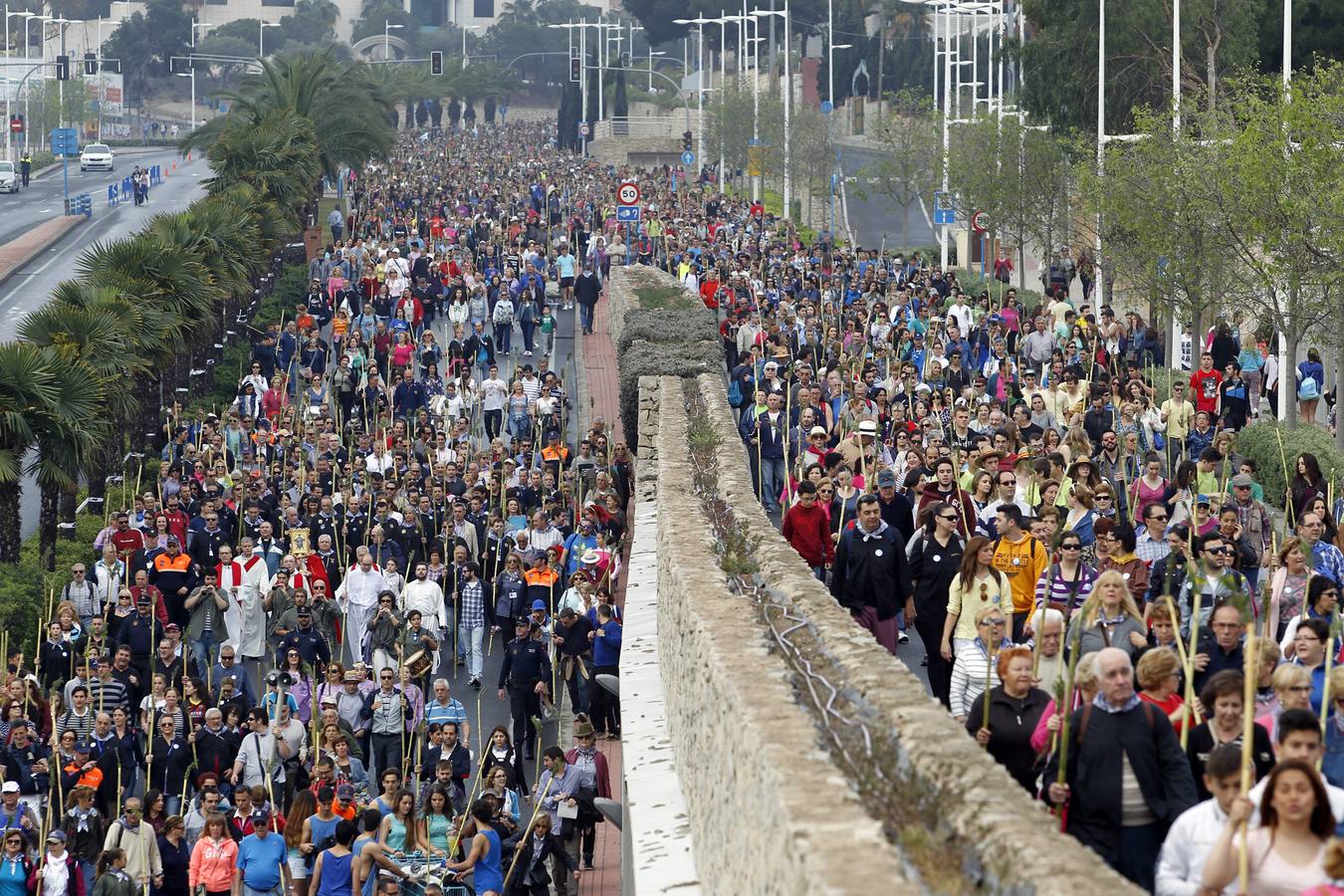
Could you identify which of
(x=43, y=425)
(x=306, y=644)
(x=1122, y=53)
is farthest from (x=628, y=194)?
(x=306, y=644)

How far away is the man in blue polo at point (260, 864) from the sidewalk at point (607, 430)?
1.96m

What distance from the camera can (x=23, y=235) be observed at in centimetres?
6544

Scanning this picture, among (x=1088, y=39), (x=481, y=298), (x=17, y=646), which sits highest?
(x=1088, y=39)

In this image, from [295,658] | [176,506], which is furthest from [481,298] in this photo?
[295,658]

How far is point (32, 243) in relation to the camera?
6262 cm

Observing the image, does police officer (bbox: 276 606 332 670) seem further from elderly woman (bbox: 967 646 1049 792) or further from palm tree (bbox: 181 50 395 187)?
palm tree (bbox: 181 50 395 187)

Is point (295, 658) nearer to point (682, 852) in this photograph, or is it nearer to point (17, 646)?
point (17, 646)

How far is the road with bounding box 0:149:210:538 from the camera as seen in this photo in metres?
46.1

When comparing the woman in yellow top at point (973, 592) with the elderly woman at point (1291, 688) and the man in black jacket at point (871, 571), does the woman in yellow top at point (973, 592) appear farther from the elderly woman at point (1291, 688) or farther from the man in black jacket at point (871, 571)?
the elderly woman at point (1291, 688)

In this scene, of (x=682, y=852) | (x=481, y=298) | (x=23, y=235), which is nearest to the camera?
(x=682, y=852)

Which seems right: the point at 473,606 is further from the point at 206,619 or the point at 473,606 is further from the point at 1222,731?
the point at 1222,731

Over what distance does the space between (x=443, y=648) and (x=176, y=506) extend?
3140mm

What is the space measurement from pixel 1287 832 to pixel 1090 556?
268 inches

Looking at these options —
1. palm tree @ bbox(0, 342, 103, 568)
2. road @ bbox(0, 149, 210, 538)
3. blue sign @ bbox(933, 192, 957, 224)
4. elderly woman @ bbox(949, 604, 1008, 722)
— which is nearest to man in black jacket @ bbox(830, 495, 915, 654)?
elderly woman @ bbox(949, 604, 1008, 722)
